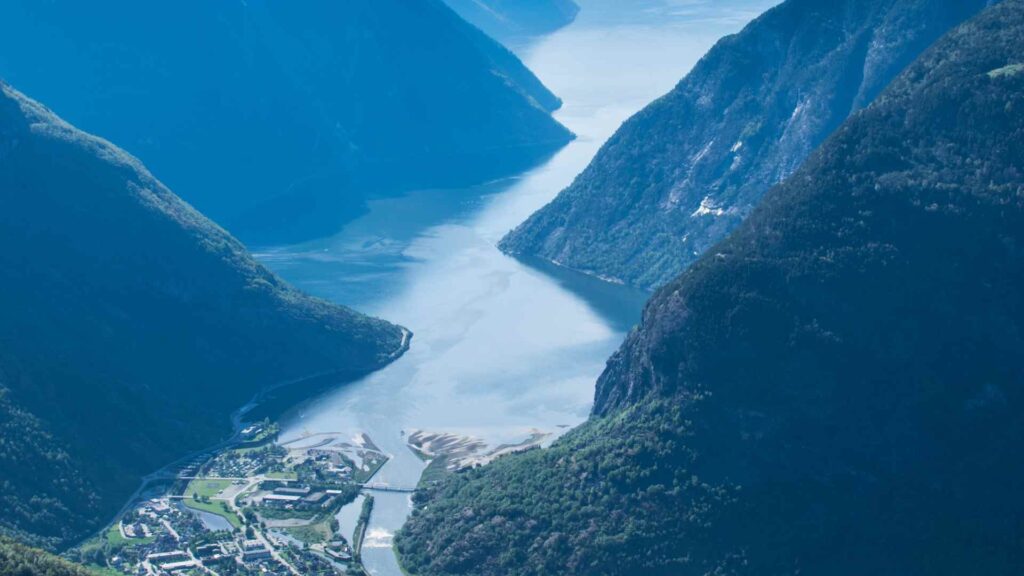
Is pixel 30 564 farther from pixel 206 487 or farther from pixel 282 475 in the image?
pixel 282 475

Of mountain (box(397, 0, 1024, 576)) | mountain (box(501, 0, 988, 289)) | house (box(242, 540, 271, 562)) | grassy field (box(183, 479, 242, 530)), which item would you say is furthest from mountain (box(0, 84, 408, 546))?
mountain (box(501, 0, 988, 289))

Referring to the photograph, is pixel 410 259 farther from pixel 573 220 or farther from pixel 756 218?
pixel 756 218

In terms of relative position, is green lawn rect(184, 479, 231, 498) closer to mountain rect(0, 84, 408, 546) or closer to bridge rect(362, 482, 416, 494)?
mountain rect(0, 84, 408, 546)

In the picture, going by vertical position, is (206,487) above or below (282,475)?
below

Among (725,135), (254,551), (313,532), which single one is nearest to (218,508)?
(313,532)

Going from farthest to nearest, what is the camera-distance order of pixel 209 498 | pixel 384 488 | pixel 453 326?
pixel 453 326, pixel 384 488, pixel 209 498

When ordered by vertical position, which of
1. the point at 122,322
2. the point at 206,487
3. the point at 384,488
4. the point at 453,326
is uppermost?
the point at 453,326
